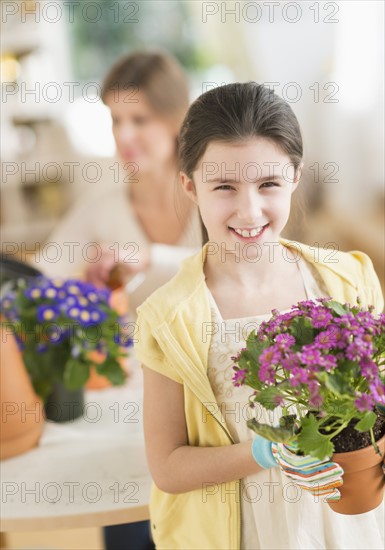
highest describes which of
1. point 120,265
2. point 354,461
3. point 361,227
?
point 361,227

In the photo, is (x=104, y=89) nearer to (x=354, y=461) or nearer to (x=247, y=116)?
(x=247, y=116)

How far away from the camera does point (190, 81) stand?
5.17 m

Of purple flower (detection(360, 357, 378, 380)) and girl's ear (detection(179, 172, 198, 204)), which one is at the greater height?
girl's ear (detection(179, 172, 198, 204))

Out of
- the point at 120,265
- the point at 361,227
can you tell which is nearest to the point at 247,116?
the point at 120,265

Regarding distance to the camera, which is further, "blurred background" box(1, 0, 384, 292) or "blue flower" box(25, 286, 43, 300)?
"blurred background" box(1, 0, 384, 292)

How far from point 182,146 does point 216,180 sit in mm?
86

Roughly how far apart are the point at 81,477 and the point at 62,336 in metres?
0.30

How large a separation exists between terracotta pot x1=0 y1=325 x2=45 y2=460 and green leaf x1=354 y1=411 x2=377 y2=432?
719 millimetres

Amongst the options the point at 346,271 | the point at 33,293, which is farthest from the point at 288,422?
the point at 33,293

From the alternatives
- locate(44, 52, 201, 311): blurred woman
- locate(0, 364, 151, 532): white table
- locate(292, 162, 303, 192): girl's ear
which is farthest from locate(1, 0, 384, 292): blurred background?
locate(292, 162, 303, 192): girl's ear

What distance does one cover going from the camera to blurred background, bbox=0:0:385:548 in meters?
4.45

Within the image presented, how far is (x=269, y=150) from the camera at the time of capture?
829 mm

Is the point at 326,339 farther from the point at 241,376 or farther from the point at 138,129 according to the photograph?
the point at 138,129

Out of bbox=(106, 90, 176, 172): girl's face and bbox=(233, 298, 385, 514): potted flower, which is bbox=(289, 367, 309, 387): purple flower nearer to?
bbox=(233, 298, 385, 514): potted flower
